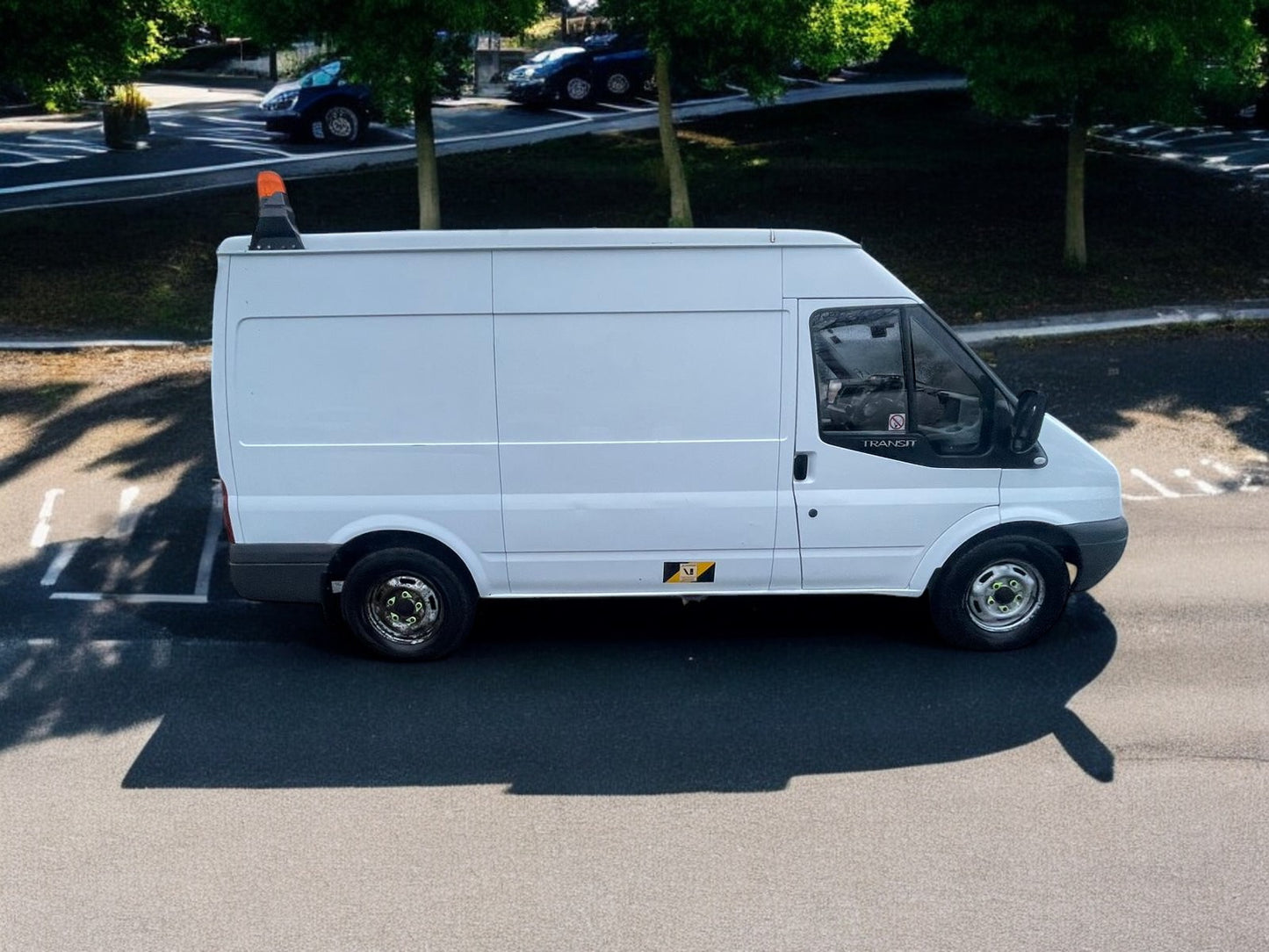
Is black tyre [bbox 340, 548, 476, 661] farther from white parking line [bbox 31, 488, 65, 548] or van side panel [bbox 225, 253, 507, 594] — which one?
white parking line [bbox 31, 488, 65, 548]

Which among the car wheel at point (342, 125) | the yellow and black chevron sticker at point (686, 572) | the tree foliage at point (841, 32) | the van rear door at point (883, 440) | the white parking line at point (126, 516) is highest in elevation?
the tree foliage at point (841, 32)

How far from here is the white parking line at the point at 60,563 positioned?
965 cm

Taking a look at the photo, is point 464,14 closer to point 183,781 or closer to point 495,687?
point 495,687

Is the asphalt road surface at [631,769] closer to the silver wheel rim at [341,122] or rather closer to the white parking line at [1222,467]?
the white parking line at [1222,467]

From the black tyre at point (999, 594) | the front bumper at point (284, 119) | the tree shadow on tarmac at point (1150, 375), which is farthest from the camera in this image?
the front bumper at point (284, 119)

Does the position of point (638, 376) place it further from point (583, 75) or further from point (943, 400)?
point (583, 75)

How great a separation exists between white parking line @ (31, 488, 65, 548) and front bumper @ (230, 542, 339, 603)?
3048 mm

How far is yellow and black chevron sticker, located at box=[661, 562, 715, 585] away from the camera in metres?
8.20

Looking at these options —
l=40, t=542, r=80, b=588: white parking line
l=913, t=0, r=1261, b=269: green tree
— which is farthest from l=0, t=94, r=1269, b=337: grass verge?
l=40, t=542, r=80, b=588: white parking line

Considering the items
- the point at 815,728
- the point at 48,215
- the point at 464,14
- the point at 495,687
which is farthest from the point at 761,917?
the point at 48,215

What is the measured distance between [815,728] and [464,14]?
1097 cm

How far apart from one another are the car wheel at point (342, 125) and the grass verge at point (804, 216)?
3500mm

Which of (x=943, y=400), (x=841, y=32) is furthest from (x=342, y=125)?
(x=943, y=400)

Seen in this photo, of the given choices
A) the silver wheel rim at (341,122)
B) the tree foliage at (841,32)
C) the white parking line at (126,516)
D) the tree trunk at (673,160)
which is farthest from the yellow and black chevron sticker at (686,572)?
the silver wheel rim at (341,122)
